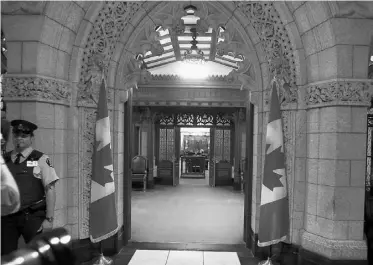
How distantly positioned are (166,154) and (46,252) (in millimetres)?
8841

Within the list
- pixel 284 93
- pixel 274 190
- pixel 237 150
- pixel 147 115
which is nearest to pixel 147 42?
pixel 284 93

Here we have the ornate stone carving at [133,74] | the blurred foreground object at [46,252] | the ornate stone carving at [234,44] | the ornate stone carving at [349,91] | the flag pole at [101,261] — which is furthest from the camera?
the ornate stone carving at [133,74]

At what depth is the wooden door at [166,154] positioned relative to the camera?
397 inches

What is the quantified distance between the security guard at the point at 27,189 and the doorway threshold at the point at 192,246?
1.79m

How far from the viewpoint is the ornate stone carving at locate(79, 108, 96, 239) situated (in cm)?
340

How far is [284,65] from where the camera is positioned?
3385 millimetres

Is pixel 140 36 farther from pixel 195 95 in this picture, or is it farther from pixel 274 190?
pixel 195 95

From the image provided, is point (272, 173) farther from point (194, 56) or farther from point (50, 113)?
point (194, 56)

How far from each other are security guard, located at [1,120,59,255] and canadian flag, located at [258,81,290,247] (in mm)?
2109

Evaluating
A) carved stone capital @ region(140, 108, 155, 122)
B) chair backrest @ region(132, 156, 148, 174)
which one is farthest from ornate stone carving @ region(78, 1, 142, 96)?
carved stone capital @ region(140, 108, 155, 122)

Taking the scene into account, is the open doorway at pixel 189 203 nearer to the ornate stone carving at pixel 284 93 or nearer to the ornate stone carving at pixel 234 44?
the ornate stone carving at pixel 284 93

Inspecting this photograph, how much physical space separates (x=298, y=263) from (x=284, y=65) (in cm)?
222

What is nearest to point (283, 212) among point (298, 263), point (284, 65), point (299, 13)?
point (298, 263)

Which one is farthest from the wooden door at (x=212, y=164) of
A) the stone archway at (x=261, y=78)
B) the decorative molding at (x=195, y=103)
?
the stone archway at (x=261, y=78)
